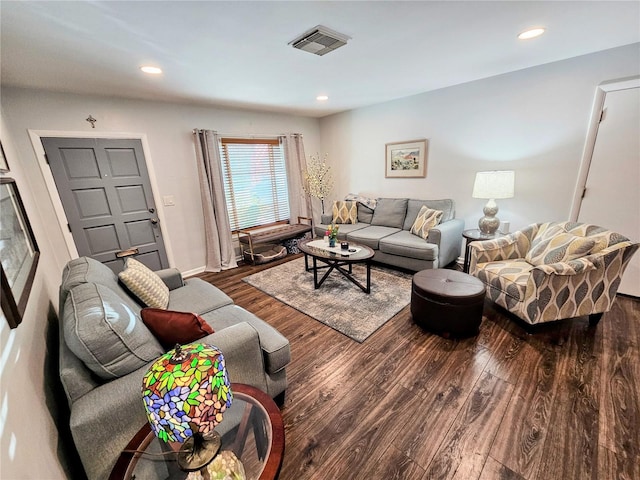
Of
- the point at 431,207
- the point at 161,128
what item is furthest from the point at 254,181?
the point at 431,207

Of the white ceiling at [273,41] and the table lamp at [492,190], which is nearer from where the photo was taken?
the white ceiling at [273,41]

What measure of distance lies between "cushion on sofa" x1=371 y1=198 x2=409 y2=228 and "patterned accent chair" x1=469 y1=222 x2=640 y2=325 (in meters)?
1.79

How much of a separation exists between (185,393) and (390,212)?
3.86 m

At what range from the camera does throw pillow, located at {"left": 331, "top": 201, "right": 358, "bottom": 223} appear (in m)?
4.43

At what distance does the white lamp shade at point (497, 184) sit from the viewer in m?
2.92

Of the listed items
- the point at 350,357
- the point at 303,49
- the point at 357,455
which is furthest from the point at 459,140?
the point at 357,455

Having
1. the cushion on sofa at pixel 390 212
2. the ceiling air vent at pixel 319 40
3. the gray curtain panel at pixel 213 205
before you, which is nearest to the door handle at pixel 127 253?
the gray curtain panel at pixel 213 205

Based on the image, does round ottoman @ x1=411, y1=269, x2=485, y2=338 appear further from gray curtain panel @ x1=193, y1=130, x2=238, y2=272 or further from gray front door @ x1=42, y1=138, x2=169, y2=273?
gray front door @ x1=42, y1=138, x2=169, y2=273

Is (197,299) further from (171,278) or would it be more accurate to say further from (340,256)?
(340,256)

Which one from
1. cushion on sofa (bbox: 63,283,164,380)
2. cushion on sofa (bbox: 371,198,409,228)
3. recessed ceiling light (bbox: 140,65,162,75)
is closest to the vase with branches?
cushion on sofa (bbox: 371,198,409,228)

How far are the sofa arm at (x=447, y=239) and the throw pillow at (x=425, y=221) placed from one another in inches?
4.2

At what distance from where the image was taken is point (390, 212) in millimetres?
4168

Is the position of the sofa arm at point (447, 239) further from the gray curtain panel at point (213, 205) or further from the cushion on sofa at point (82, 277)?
the cushion on sofa at point (82, 277)

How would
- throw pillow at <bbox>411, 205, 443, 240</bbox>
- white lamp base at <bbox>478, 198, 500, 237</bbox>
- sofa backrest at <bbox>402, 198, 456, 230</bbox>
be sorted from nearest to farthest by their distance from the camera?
white lamp base at <bbox>478, 198, 500, 237</bbox>
throw pillow at <bbox>411, 205, 443, 240</bbox>
sofa backrest at <bbox>402, 198, 456, 230</bbox>
